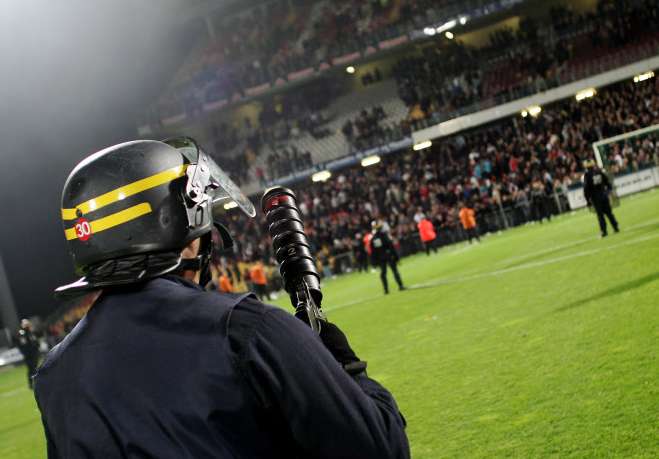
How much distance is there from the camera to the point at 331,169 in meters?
38.4

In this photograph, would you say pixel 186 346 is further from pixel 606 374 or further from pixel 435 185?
pixel 435 185

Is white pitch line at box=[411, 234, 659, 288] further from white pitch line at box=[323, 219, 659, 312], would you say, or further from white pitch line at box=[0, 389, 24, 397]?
white pitch line at box=[0, 389, 24, 397]

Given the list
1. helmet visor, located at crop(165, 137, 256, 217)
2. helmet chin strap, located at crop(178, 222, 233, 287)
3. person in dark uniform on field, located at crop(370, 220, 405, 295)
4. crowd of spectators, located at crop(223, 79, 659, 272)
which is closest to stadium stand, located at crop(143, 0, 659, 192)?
crowd of spectators, located at crop(223, 79, 659, 272)

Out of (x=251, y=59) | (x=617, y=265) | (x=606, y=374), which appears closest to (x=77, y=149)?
(x=251, y=59)

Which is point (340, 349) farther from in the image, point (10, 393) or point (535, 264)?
point (10, 393)

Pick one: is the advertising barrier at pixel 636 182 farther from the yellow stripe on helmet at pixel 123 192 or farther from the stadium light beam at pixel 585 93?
the yellow stripe on helmet at pixel 123 192

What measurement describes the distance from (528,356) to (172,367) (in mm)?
5825

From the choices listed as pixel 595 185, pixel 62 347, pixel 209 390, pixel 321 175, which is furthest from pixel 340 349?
pixel 321 175

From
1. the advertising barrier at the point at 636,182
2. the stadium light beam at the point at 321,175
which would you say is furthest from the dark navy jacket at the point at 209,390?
the stadium light beam at the point at 321,175

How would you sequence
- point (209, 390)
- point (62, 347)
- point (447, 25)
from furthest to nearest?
point (447, 25) < point (62, 347) < point (209, 390)

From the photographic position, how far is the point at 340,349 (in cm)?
196

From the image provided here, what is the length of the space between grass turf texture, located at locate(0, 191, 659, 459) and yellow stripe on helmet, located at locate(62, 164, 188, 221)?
3.38 metres

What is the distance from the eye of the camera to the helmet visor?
6.99ft

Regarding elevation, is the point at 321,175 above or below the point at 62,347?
above
